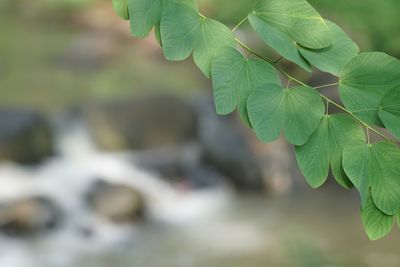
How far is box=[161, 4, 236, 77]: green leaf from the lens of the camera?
2.17 ft

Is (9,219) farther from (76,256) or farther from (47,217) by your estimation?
(76,256)

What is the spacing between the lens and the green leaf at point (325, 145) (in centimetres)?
67

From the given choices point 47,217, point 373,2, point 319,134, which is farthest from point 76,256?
point 319,134

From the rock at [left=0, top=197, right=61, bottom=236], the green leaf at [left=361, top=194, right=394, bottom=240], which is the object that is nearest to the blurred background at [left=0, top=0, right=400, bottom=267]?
the rock at [left=0, top=197, right=61, bottom=236]

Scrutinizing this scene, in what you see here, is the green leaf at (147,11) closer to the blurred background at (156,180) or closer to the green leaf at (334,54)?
the green leaf at (334,54)

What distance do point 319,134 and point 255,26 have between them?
0.12 metres

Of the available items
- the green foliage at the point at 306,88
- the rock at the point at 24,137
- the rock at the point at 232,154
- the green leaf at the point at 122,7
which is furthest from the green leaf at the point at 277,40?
the rock at the point at 24,137

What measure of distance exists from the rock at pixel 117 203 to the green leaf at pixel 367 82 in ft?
19.2

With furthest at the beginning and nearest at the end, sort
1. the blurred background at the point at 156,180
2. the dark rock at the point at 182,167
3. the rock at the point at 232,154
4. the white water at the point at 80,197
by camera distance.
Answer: the dark rock at the point at 182,167
the rock at the point at 232,154
the white water at the point at 80,197
the blurred background at the point at 156,180

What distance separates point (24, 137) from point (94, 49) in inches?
123

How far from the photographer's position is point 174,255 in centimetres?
582

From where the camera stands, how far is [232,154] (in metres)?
6.91

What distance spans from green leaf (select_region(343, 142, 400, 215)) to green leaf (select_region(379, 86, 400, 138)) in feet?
0.07

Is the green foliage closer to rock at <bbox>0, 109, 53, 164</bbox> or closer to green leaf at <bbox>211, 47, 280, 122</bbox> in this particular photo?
green leaf at <bbox>211, 47, 280, 122</bbox>
